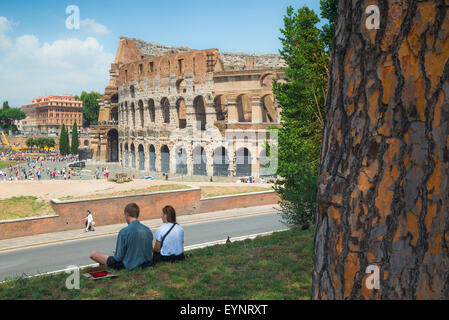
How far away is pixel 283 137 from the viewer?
15.5 metres

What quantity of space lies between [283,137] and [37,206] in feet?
49.0

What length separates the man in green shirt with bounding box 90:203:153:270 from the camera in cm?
632

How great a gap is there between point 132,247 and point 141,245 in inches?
5.8

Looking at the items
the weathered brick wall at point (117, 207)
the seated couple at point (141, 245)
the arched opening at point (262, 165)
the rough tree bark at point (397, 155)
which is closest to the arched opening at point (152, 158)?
the arched opening at point (262, 165)

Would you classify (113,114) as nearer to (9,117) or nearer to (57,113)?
(57,113)

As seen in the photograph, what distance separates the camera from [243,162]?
3791 cm

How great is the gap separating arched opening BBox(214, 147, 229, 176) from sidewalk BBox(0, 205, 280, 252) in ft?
38.8

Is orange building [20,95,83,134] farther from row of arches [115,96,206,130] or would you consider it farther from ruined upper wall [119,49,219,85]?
ruined upper wall [119,49,219,85]

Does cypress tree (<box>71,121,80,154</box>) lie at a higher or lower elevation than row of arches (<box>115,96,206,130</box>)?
lower

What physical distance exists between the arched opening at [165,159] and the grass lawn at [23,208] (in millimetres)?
20303

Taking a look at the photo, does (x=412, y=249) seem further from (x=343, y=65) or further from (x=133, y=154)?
(x=133, y=154)

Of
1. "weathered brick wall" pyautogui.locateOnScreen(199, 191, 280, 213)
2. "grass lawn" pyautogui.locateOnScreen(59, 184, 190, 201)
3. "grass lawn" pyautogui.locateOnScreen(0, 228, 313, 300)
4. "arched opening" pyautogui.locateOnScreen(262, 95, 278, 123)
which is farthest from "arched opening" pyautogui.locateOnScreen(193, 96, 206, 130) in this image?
"grass lawn" pyautogui.locateOnScreen(0, 228, 313, 300)

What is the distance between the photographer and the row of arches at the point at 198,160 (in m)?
37.7
